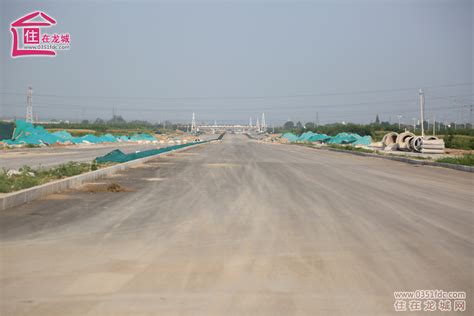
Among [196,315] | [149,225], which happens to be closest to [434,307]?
[196,315]

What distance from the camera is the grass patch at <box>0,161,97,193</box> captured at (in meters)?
13.0

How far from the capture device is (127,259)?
6785mm

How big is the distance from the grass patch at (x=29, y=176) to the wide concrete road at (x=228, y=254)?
102 cm

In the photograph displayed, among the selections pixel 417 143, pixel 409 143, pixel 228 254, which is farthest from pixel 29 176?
pixel 409 143

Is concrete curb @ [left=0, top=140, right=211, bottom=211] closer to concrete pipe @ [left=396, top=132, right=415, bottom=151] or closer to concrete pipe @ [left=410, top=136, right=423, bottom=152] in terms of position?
concrete pipe @ [left=410, top=136, right=423, bottom=152]

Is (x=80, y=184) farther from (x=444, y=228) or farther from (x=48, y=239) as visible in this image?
(x=444, y=228)

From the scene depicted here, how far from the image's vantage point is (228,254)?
713 cm

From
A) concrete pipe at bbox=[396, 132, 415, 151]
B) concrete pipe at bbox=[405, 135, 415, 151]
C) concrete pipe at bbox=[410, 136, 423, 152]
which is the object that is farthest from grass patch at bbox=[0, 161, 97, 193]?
concrete pipe at bbox=[396, 132, 415, 151]

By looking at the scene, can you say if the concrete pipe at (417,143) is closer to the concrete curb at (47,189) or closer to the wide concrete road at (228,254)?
the concrete curb at (47,189)

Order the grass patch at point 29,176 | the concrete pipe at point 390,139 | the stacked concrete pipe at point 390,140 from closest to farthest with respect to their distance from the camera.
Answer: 1. the grass patch at point 29,176
2. the stacked concrete pipe at point 390,140
3. the concrete pipe at point 390,139

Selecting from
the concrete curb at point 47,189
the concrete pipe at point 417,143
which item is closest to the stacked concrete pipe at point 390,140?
the concrete pipe at point 417,143

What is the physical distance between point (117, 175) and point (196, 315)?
16.8 meters

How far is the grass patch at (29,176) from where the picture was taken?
13039mm

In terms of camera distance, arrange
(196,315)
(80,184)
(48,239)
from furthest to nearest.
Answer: (80,184), (48,239), (196,315)
